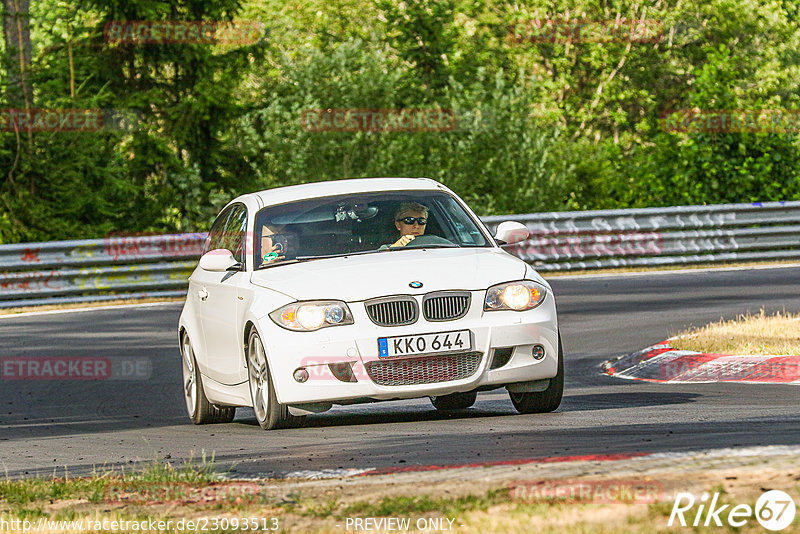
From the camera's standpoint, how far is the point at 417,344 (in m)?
9.19

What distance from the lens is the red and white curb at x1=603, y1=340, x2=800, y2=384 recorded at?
1172cm

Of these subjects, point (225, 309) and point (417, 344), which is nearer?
point (417, 344)

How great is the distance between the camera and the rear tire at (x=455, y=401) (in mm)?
11172

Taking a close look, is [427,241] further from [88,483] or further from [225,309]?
[88,483]

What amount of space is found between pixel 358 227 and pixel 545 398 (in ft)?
5.63

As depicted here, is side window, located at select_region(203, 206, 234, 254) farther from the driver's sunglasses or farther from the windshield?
the driver's sunglasses

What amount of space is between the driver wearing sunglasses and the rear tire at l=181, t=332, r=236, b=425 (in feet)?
6.27

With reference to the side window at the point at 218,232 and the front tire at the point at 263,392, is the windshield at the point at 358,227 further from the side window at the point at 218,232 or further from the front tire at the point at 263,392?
the side window at the point at 218,232

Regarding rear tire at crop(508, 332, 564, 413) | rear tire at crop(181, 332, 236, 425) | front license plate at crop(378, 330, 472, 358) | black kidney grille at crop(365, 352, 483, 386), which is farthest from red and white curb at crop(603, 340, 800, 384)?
rear tire at crop(181, 332, 236, 425)

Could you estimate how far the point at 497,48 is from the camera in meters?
58.8

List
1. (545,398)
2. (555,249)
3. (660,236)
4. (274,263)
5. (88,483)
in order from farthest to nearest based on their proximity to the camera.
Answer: (660,236), (555,249), (274,263), (545,398), (88,483)

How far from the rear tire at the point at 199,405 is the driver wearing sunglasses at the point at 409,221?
1.91 m

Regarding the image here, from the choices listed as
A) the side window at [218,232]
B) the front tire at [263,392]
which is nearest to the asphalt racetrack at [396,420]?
the front tire at [263,392]

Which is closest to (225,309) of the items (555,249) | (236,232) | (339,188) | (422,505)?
(236,232)
